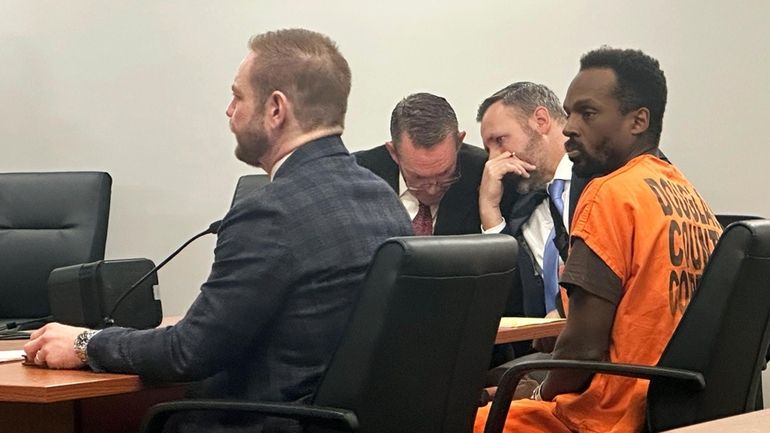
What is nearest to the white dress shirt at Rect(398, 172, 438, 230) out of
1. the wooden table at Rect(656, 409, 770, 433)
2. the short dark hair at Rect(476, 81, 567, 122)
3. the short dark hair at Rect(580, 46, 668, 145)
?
the short dark hair at Rect(476, 81, 567, 122)

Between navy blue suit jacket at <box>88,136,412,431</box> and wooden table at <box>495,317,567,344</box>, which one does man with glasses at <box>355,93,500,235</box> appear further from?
navy blue suit jacket at <box>88,136,412,431</box>

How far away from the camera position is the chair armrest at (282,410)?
173cm

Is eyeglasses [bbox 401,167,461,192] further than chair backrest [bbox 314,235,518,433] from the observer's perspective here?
Yes

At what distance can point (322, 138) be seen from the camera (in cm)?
209

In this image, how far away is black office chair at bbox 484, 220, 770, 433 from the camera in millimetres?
1987

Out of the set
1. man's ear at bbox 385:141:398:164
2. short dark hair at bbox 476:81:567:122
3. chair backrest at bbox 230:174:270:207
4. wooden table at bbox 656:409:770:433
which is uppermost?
short dark hair at bbox 476:81:567:122

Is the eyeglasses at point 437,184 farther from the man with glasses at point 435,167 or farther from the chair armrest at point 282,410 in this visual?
the chair armrest at point 282,410

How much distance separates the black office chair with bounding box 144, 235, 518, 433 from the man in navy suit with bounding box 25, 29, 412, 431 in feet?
0.30

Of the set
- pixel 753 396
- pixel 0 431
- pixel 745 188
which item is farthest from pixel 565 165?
pixel 0 431

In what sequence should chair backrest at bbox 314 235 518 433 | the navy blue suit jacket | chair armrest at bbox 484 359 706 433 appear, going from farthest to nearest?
chair armrest at bbox 484 359 706 433 < the navy blue suit jacket < chair backrest at bbox 314 235 518 433

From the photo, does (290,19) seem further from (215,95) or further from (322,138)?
(322,138)

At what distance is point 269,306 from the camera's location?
1881 millimetres

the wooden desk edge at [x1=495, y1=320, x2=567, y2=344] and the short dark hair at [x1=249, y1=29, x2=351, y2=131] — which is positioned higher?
the short dark hair at [x1=249, y1=29, x2=351, y2=131]

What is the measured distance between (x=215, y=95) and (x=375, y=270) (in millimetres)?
3275
